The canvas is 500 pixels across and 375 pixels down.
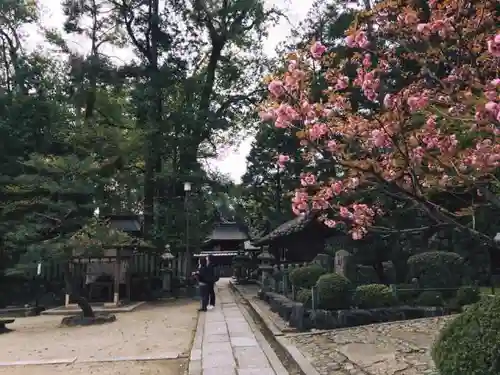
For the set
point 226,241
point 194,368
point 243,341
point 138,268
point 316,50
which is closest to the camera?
point 316,50

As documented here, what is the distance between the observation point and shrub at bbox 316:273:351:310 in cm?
1027

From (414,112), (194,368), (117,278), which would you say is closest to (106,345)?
(194,368)

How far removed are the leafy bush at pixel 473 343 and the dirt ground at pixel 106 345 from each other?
4.07 metres

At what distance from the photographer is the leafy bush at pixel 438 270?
12.3 m

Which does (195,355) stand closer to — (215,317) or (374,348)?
(374,348)

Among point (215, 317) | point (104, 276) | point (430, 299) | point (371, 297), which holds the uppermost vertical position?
point (104, 276)

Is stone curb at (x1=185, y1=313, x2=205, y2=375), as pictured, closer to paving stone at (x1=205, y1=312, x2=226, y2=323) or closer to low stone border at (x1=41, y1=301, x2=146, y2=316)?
paving stone at (x1=205, y1=312, x2=226, y2=323)

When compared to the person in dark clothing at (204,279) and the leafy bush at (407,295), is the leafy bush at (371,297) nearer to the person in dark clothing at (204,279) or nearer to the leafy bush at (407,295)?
the leafy bush at (407,295)

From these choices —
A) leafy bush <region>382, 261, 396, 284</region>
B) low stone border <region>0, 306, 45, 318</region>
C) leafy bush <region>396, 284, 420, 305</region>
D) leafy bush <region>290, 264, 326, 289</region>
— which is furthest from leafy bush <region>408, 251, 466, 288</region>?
low stone border <region>0, 306, 45, 318</region>

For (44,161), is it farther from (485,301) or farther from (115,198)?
(485,301)

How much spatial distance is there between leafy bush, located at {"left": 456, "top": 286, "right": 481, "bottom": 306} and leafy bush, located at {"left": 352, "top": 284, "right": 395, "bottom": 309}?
1732mm

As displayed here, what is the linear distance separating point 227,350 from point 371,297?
3.70m

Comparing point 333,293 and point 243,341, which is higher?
point 333,293

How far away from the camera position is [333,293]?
10281 millimetres
